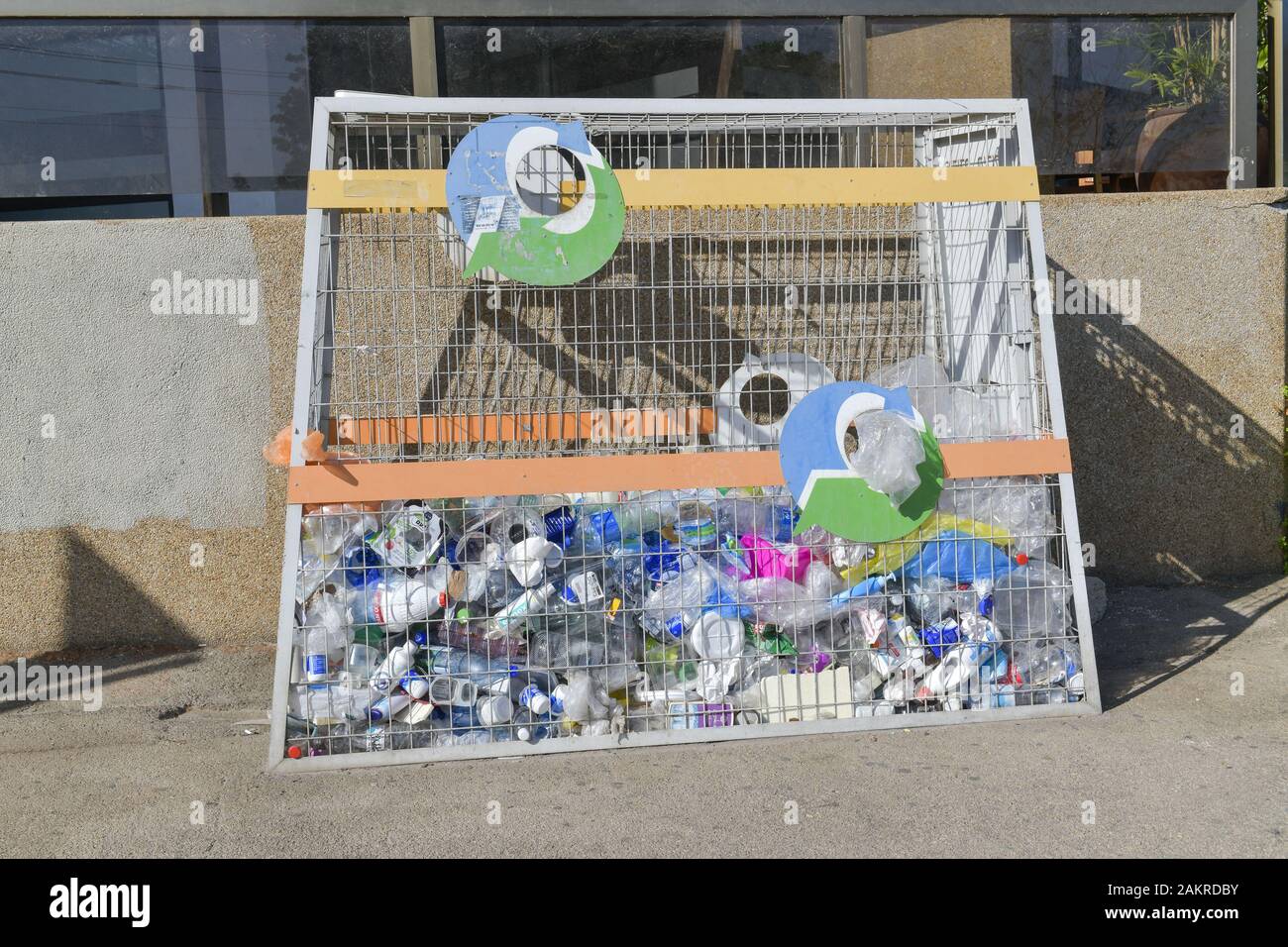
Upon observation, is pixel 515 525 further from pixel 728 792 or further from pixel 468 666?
pixel 728 792

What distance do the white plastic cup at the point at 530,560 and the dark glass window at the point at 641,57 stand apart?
2946 millimetres

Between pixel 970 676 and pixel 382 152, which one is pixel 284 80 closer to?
pixel 382 152

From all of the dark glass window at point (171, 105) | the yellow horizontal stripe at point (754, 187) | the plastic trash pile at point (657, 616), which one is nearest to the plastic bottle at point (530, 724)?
the plastic trash pile at point (657, 616)

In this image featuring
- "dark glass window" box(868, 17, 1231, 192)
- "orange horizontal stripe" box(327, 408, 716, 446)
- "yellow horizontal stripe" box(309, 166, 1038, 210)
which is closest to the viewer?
"yellow horizontal stripe" box(309, 166, 1038, 210)

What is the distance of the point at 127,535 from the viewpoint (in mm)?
5539

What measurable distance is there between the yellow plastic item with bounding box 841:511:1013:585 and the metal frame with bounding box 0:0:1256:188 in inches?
116

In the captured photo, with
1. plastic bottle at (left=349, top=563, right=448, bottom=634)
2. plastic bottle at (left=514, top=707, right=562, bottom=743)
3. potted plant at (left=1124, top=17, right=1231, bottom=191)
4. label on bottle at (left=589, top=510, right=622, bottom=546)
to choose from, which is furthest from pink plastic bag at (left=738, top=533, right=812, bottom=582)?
potted plant at (left=1124, top=17, right=1231, bottom=191)

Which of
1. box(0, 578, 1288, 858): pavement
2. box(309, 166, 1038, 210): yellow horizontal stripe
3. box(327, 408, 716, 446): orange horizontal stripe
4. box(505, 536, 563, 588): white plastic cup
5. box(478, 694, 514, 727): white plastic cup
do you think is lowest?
box(0, 578, 1288, 858): pavement

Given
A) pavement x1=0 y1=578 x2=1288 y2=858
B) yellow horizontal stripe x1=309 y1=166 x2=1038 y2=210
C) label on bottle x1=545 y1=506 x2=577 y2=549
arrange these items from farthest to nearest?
label on bottle x1=545 y1=506 x2=577 y2=549, yellow horizontal stripe x1=309 y1=166 x2=1038 y2=210, pavement x1=0 y1=578 x2=1288 y2=858

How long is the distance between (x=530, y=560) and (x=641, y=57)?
10.6ft

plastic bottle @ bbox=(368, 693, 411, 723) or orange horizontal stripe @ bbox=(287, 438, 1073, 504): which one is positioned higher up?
orange horizontal stripe @ bbox=(287, 438, 1073, 504)

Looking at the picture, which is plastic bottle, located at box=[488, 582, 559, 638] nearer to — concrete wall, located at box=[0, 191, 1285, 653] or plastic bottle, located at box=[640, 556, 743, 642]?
plastic bottle, located at box=[640, 556, 743, 642]

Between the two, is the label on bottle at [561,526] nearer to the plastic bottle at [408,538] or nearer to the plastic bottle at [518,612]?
the plastic bottle at [518,612]

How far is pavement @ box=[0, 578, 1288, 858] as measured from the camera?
3.43m
